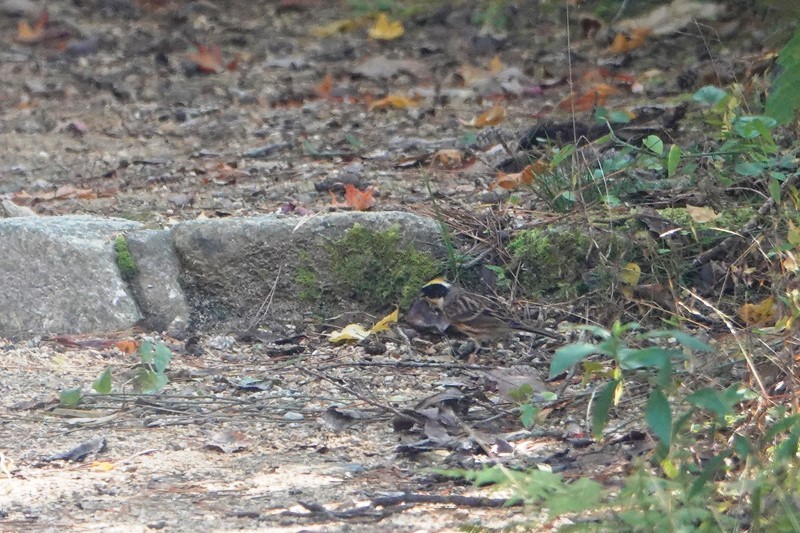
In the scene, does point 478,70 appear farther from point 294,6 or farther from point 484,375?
point 484,375

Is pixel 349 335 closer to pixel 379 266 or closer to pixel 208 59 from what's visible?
pixel 379 266

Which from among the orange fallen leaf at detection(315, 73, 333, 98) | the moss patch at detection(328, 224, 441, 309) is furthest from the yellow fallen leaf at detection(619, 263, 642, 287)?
the orange fallen leaf at detection(315, 73, 333, 98)

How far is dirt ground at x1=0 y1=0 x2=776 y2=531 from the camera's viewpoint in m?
3.22

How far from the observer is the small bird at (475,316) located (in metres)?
4.57

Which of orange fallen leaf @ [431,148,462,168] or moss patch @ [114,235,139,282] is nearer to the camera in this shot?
moss patch @ [114,235,139,282]

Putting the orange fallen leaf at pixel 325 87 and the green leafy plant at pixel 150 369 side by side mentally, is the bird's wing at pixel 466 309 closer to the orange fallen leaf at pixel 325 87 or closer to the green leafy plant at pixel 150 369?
the green leafy plant at pixel 150 369

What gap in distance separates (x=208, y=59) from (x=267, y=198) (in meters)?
3.30

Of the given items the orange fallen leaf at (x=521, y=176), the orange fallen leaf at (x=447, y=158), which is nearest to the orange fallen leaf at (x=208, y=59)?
the orange fallen leaf at (x=447, y=158)

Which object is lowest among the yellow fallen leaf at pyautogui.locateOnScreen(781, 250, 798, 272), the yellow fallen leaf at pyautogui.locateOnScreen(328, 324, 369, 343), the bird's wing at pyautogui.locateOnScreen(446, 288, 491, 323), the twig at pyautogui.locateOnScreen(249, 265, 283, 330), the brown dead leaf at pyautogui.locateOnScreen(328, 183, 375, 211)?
the yellow fallen leaf at pyautogui.locateOnScreen(328, 324, 369, 343)

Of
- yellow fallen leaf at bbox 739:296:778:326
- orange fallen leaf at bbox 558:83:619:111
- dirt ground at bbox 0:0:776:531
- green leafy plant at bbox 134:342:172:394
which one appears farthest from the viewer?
orange fallen leaf at bbox 558:83:619:111

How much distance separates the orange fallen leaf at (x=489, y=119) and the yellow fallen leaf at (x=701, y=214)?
228cm

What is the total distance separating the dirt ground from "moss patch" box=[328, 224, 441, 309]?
0.33m

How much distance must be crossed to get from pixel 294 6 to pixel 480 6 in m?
1.76

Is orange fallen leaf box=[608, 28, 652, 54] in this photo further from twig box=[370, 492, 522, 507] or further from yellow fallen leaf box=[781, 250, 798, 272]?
twig box=[370, 492, 522, 507]
